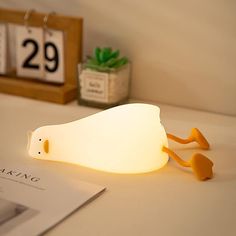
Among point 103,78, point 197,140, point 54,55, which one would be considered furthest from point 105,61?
point 197,140

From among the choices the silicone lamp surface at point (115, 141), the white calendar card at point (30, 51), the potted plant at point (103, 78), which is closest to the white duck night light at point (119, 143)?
the silicone lamp surface at point (115, 141)

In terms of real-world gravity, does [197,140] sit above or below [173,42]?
below

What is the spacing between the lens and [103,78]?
105cm

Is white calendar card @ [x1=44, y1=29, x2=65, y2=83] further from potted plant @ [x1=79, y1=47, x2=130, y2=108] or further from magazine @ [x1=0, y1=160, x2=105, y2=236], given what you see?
magazine @ [x1=0, y1=160, x2=105, y2=236]

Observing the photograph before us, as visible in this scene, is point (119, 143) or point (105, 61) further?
point (105, 61)

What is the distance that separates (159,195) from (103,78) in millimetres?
416

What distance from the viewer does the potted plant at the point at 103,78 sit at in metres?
1.05

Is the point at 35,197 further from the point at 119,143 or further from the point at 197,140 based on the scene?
the point at 197,140

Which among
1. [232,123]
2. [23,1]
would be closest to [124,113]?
[232,123]

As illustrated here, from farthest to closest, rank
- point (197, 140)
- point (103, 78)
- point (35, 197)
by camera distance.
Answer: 1. point (103, 78)
2. point (197, 140)
3. point (35, 197)

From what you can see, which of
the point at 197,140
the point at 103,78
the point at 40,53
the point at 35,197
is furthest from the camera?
the point at 40,53

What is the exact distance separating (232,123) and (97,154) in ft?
1.28

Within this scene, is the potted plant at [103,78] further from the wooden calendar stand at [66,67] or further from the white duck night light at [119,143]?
the white duck night light at [119,143]

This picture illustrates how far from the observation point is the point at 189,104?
44.1 inches
